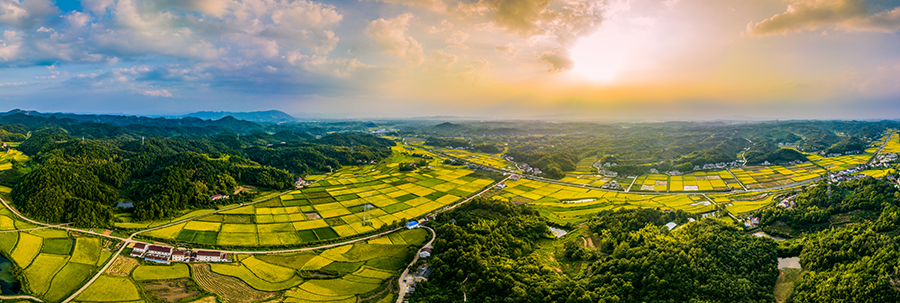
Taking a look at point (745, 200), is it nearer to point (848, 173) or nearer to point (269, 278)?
point (848, 173)

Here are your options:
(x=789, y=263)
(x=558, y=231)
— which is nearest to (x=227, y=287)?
(x=558, y=231)

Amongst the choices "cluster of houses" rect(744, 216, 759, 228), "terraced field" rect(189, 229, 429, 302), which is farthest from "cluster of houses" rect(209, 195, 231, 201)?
"cluster of houses" rect(744, 216, 759, 228)

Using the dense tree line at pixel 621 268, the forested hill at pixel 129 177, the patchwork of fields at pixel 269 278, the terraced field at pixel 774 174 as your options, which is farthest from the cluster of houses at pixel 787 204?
the forested hill at pixel 129 177

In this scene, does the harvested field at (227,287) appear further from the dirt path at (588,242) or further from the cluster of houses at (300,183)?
the cluster of houses at (300,183)

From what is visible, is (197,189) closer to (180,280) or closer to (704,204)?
(180,280)

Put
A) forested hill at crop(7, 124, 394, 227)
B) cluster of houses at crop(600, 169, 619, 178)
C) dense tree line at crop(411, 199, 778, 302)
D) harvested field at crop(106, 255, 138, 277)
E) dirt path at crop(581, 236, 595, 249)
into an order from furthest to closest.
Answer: cluster of houses at crop(600, 169, 619, 178) → forested hill at crop(7, 124, 394, 227) → dirt path at crop(581, 236, 595, 249) → harvested field at crop(106, 255, 138, 277) → dense tree line at crop(411, 199, 778, 302)

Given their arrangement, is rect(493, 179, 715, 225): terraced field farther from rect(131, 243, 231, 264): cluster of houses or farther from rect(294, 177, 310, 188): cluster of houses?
rect(131, 243, 231, 264): cluster of houses

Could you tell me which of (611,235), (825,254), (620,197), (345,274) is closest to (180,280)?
(345,274)
